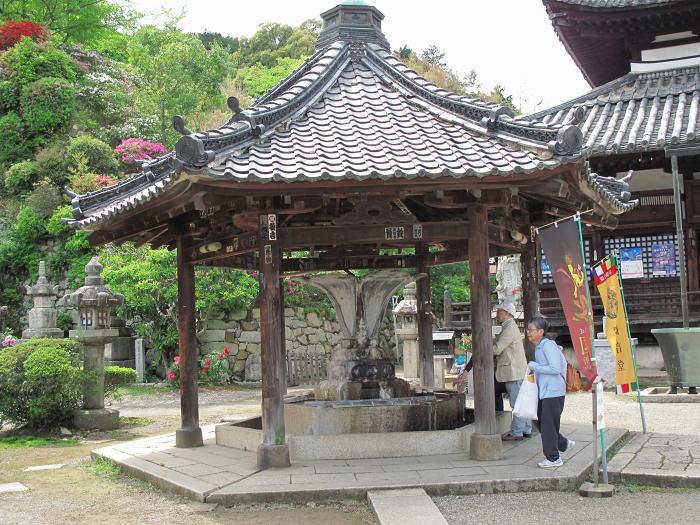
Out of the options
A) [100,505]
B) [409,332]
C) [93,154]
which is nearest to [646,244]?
[409,332]

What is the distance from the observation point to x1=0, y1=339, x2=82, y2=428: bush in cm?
1265

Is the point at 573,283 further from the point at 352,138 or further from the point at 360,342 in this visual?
the point at 360,342

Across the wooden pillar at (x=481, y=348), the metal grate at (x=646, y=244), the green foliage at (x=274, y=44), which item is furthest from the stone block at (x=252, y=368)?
the green foliage at (x=274, y=44)

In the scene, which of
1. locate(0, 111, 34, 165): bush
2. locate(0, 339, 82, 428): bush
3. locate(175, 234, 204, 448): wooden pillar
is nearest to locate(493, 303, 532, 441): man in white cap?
locate(175, 234, 204, 448): wooden pillar

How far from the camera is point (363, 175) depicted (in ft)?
25.3

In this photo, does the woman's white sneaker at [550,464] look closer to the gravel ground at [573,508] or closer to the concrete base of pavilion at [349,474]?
the concrete base of pavilion at [349,474]

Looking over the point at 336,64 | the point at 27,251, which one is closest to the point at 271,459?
Answer: the point at 336,64

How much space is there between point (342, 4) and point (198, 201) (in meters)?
4.55

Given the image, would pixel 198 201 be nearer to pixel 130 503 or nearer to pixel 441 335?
pixel 130 503

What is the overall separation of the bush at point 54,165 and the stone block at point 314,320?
1058cm

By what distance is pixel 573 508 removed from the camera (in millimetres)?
6957

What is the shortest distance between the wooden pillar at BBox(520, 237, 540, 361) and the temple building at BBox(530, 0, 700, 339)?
6.74 metres

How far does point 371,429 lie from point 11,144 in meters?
26.9

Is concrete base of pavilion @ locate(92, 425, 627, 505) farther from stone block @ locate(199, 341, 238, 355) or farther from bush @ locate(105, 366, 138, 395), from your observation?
stone block @ locate(199, 341, 238, 355)
